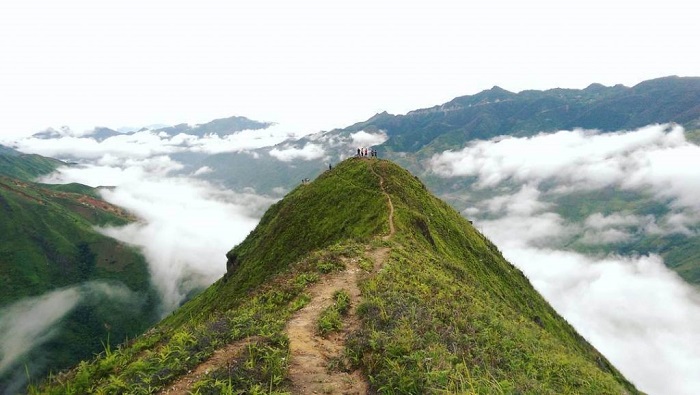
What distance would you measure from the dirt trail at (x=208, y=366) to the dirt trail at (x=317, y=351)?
6.45ft

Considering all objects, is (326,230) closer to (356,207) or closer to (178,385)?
(356,207)

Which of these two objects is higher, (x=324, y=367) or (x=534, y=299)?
(x=324, y=367)

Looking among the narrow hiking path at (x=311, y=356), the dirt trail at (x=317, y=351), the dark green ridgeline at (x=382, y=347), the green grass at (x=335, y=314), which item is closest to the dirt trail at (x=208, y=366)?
the narrow hiking path at (x=311, y=356)

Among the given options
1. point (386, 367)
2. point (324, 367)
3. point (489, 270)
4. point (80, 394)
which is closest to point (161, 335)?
point (80, 394)

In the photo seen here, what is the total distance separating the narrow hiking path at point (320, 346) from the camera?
12.3 metres

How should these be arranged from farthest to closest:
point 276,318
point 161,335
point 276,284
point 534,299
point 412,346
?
point 534,299, point 276,284, point 276,318, point 161,335, point 412,346

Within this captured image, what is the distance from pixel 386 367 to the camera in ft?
42.1

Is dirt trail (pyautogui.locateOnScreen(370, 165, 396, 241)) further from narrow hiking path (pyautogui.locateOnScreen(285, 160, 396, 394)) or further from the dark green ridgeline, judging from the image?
narrow hiking path (pyautogui.locateOnScreen(285, 160, 396, 394))

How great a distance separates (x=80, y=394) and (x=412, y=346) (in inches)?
432

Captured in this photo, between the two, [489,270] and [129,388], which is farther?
[489,270]

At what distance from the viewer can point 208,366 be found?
42.2ft

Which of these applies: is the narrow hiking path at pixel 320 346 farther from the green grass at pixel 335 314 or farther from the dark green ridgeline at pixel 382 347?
the dark green ridgeline at pixel 382 347

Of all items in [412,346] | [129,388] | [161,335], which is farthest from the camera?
[161,335]

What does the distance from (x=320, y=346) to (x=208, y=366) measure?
14.4ft
